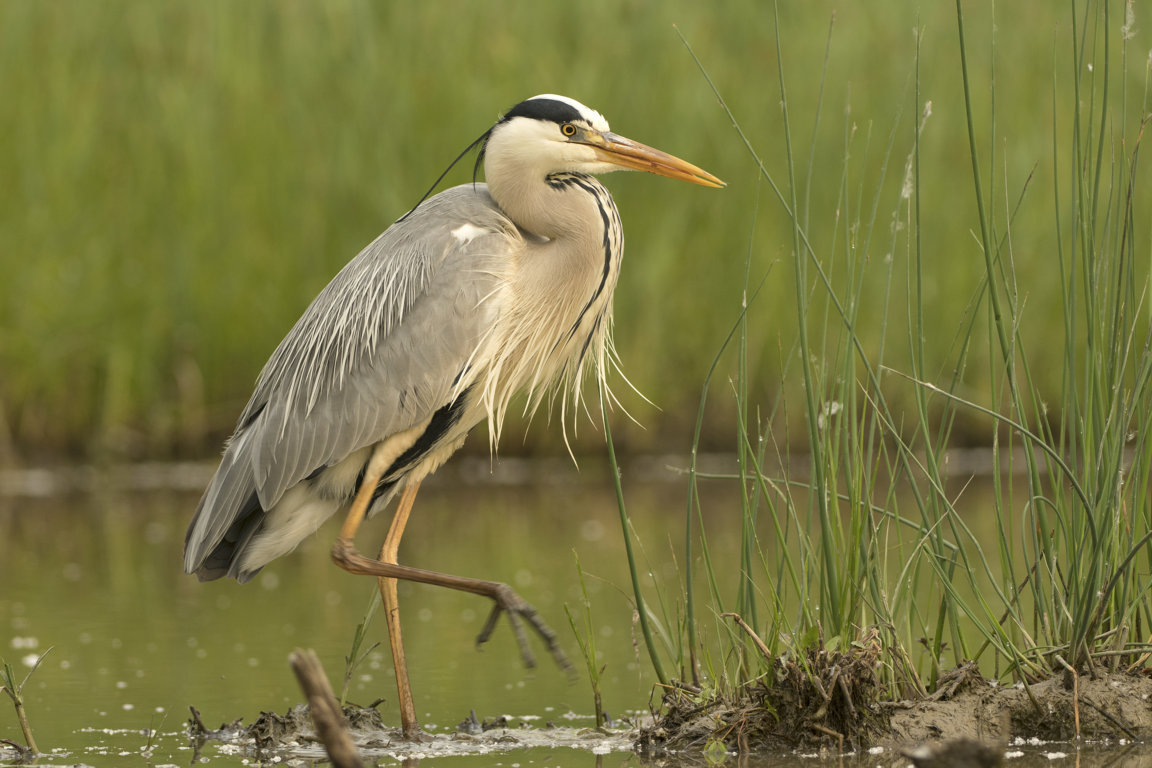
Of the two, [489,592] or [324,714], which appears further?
[489,592]

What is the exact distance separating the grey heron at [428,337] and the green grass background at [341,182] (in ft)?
12.6

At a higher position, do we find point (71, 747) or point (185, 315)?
point (185, 315)

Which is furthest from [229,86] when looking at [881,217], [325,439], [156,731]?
[156,731]

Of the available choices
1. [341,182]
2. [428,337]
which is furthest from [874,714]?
[341,182]

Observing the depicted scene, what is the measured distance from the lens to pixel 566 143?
4.86m

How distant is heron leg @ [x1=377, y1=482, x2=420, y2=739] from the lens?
14.7ft

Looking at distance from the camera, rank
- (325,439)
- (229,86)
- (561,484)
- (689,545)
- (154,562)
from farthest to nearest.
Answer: (229,86) → (561,484) → (154,562) → (325,439) → (689,545)

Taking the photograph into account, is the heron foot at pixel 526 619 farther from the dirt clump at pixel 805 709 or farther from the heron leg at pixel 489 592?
the dirt clump at pixel 805 709

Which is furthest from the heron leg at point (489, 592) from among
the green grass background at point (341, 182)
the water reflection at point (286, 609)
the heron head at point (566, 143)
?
the green grass background at point (341, 182)

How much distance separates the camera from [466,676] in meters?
5.27

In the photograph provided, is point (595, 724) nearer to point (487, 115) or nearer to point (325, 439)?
point (325, 439)

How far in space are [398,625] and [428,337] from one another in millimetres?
901

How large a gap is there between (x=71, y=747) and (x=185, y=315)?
5.23 m

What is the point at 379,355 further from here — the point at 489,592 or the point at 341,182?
the point at 341,182
